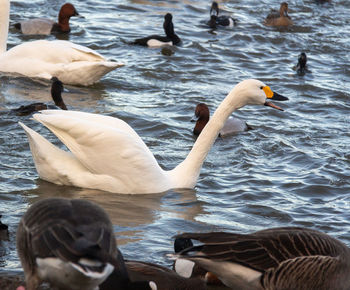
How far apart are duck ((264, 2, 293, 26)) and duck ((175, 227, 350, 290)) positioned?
1166cm

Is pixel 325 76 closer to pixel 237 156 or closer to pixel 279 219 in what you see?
A: pixel 237 156

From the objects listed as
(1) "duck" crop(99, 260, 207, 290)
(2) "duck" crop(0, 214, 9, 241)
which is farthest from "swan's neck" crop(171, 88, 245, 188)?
(1) "duck" crop(99, 260, 207, 290)

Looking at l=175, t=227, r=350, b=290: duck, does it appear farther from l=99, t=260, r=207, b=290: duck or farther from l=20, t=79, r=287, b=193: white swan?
l=20, t=79, r=287, b=193: white swan

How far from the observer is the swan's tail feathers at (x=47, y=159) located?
8.59 m

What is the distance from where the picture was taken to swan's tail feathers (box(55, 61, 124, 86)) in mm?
12312

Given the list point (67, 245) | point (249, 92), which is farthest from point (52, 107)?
point (67, 245)

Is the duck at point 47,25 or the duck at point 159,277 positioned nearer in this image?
the duck at point 159,277

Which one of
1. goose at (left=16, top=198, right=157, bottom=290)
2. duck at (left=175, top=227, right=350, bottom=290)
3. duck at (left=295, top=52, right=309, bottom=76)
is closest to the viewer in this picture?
goose at (left=16, top=198, right=157, bottom=290)

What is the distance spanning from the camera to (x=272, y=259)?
18.7 ft

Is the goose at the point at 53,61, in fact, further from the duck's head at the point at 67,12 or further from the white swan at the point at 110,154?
the white swan at the point at 110,154

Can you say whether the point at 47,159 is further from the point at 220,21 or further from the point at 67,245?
the point at 220,21

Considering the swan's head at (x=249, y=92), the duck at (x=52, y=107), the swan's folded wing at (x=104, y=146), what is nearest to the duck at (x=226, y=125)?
the duck at (x=52, y=107)

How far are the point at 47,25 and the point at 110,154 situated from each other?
24.0 ft

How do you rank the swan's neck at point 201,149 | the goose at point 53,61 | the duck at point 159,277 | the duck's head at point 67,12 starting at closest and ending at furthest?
the duck at point 159,277, the swan's neck at point 201,149, the goose at point 53,61, the duck's head at point 67,12
